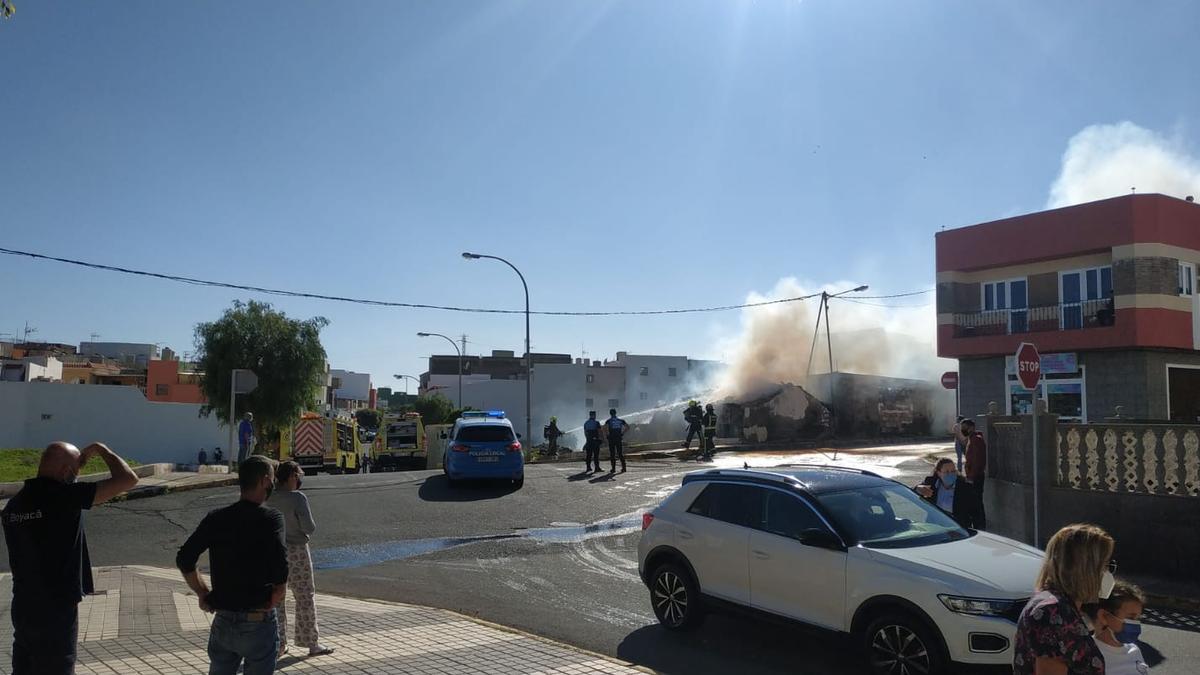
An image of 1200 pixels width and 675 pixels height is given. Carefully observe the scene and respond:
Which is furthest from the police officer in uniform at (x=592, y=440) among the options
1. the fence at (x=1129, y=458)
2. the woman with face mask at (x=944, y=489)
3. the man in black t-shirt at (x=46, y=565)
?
the man in black t-shirt at (x=46, y=565)

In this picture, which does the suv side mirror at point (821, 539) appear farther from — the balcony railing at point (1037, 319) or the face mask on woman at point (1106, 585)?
the balcony railing at point (1037, 319)

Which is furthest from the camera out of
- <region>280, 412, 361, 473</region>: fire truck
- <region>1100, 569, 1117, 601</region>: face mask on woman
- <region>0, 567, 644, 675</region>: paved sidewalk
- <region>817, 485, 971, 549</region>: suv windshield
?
<region>280, 412, 361, 473</region>: fire truck

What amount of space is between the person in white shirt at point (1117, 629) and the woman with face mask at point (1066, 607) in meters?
0.05

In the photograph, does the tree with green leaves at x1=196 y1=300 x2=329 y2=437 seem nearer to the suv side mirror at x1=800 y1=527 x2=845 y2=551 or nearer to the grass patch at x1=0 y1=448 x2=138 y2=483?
the grass patch at x1=0 y1=448 x2=138 y2=483

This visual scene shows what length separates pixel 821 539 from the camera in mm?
6551

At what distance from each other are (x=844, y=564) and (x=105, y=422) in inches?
1713

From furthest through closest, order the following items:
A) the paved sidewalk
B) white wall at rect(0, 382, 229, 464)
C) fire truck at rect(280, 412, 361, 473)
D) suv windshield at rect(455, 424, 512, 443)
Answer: white wall at rect(0, 382, 229, 464)
fire truck at rect(280, 412, 361, 473)
suv windshield at rect(455, 424, 512, 443)
the paved sidewalk

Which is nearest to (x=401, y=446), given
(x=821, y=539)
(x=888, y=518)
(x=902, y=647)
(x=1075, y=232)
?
(x=1075, y=232)

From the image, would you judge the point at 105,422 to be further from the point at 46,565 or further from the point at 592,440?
the point at 46,565

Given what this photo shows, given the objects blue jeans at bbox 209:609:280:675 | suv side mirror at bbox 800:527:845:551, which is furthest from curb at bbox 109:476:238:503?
suv side mirror at bbox 800:527:845:551

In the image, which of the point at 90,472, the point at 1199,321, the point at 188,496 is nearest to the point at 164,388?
the point at 90,472

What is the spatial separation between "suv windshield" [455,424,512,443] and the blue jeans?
47.0ft

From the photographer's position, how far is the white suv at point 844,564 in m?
5.74

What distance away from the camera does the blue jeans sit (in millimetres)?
4238
